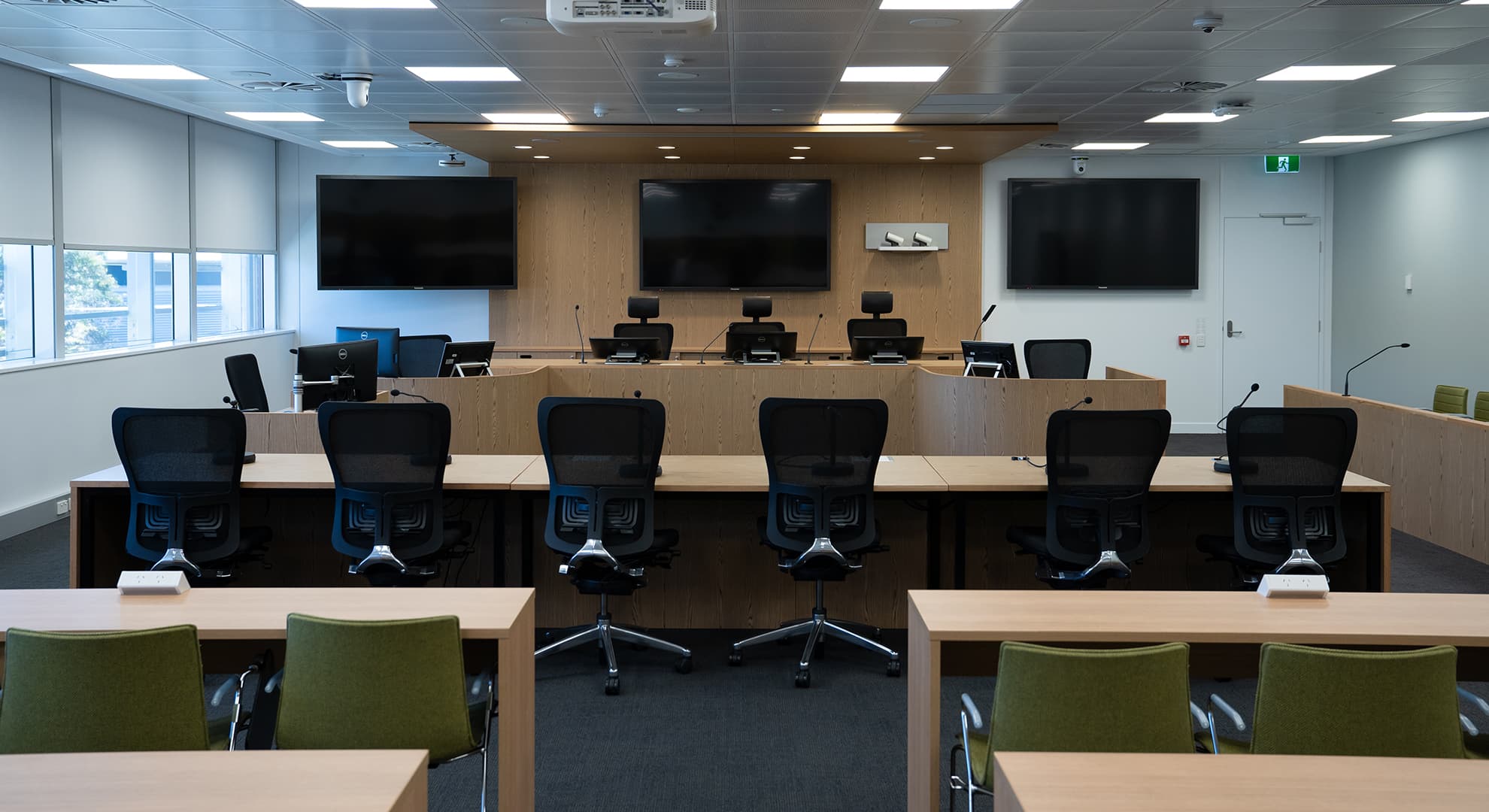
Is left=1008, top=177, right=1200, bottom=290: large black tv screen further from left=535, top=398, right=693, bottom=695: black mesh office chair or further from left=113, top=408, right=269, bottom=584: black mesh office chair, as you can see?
left=113, top=408, right=269, bottom=584: black mesh office chair

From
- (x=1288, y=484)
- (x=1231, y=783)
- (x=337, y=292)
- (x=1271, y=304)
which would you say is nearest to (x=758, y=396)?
(x=1288, y=484)

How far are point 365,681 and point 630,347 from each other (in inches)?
259

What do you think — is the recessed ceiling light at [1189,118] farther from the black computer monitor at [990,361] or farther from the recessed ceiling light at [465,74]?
the recessed ceiling light at [465,74]

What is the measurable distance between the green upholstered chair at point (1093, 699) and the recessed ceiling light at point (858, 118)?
7207 mm

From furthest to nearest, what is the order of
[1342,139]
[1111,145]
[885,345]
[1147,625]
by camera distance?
1. [1111,145]
2. [1342,139]
3. [885,345]
4. [1147,625]

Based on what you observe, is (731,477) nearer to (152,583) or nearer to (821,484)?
(821,484)

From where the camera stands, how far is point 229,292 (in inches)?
444

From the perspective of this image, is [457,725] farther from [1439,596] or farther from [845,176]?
[845,176]

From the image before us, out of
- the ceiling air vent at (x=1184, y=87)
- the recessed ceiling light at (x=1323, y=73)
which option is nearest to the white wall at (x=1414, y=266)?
the recessed ceiling light at (x=1323, y=73)

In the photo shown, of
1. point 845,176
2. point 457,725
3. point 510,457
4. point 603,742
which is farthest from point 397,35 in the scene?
point 845,176

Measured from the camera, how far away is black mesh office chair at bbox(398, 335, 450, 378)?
8586mm

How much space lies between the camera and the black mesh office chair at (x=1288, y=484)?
464cm

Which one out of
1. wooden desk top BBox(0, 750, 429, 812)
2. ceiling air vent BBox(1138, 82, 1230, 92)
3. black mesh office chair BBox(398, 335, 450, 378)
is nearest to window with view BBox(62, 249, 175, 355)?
black mesh office chair BBox(398, 335, 450, 378)

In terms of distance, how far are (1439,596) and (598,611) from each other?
3341 mm
